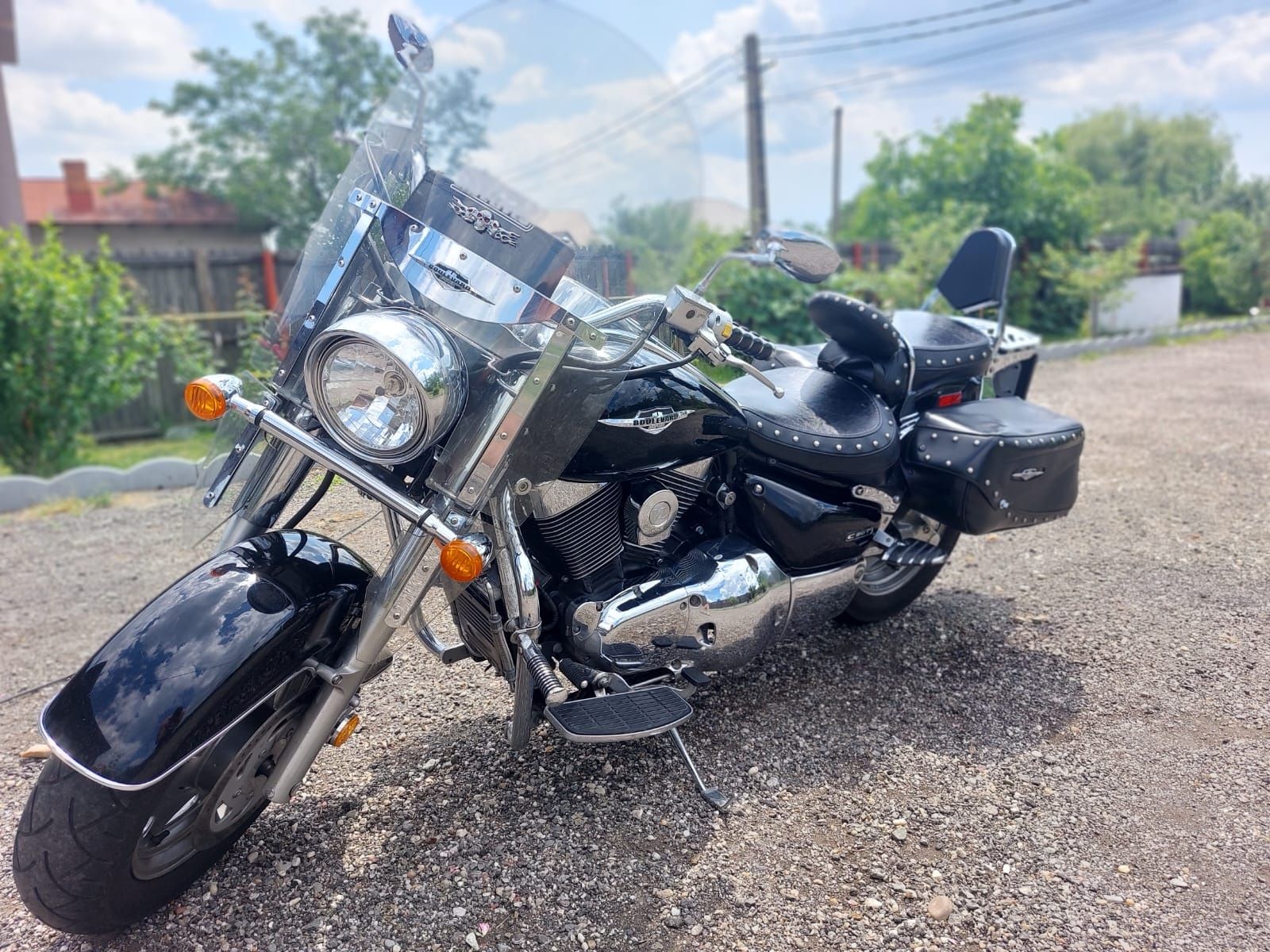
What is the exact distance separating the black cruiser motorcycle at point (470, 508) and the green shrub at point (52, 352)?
5.47 metres

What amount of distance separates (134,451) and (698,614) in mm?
8257

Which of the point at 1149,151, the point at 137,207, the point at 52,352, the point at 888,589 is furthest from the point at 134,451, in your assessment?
the point at 1149,151

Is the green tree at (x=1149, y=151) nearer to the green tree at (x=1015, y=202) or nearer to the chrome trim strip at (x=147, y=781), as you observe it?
the green tree at (x=1015, y=202)

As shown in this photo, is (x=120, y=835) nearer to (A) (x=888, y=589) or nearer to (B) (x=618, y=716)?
(B) (x=618, y=716)

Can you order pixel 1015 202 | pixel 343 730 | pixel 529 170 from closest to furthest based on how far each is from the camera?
pixel 343 730
pixel 529 170
pixel 1015 202

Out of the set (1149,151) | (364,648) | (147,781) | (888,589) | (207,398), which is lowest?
(888,589)

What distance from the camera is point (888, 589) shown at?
350 centimetres

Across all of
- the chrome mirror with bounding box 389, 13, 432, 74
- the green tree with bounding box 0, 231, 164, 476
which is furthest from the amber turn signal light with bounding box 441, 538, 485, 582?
the green tree with bounding box 0, 231, 164, 476

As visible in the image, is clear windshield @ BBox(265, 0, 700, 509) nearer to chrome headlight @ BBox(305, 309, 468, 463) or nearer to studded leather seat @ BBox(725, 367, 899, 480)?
chrome headlight @ BBox(305, 309, 468, 463)

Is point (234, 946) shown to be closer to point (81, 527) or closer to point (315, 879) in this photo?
point (315, 879)

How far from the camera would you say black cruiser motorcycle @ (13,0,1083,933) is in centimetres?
189

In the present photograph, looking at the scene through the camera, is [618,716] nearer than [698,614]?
Yes

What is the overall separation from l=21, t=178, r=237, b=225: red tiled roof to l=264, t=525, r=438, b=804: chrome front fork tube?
29779 millimetres

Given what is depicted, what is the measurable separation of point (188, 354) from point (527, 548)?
26.2ft
